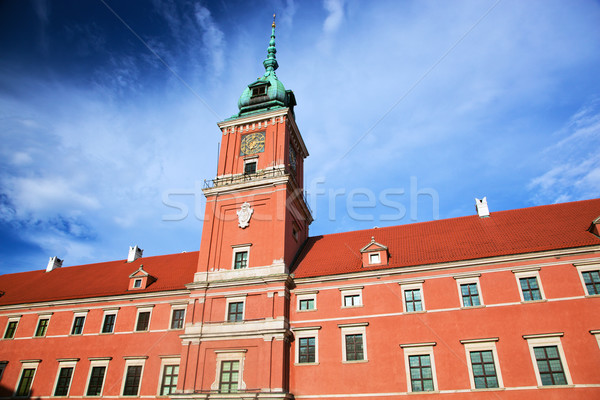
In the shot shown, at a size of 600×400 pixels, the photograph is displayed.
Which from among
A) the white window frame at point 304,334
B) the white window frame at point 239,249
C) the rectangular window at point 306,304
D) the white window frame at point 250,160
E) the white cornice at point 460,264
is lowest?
the white window frame at point 304,334

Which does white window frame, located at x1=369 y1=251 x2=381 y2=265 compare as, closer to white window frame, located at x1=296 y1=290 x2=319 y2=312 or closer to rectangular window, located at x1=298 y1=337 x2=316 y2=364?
white window frame, located at x1=296 y1=290 x2=319 y2=312

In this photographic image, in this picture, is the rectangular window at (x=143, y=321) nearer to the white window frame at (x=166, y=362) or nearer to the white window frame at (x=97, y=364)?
the white window frame at (x=97, y=364)

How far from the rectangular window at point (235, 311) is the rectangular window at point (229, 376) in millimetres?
2440

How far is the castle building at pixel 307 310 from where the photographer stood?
20188mm

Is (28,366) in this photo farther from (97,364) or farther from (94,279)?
(94,279)

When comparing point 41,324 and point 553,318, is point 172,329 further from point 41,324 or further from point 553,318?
point 553,318

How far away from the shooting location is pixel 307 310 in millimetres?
24109

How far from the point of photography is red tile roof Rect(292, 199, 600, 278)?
75.0 ft

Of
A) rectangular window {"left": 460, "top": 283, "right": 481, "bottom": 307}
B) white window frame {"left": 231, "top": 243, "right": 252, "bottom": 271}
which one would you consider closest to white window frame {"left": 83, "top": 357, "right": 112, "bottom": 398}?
white window frame {"left": 231, "top": 243, "right": 252, "bottom": 271}

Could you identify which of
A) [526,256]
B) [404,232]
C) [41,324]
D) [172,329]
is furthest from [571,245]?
[41,324]

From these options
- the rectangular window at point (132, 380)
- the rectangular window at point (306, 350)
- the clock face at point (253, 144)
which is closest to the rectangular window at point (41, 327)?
the rectangular window at point (132, 380)

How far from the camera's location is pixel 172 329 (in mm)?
26281

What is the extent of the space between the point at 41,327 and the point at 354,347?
22259 millimetres

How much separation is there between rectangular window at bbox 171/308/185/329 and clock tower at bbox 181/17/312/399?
2120 mm
